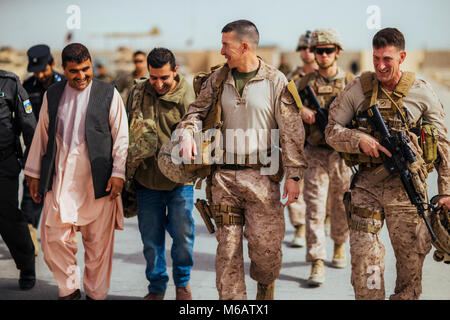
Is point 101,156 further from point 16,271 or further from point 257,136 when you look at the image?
point 16,271

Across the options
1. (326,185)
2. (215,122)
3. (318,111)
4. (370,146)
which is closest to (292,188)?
(370,146)

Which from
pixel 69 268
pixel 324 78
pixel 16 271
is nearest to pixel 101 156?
pixel 69 268

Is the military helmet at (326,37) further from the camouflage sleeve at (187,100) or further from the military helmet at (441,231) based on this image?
the military helmet at (441,231)

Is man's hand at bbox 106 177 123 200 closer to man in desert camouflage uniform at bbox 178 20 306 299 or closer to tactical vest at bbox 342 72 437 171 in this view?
man in desert camouflage uniform at bbox 178 20 306 299

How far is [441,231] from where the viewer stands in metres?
3.92

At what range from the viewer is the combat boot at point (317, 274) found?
545 cm

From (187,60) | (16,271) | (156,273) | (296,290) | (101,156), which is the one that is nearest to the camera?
(101,156)

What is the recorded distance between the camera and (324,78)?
6.04m

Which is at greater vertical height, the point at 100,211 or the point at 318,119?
the point at 318,119

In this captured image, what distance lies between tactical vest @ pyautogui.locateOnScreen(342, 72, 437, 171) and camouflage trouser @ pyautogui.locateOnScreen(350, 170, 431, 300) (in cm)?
25

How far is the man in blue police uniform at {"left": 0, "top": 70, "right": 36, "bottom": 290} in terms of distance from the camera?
5.02 metres

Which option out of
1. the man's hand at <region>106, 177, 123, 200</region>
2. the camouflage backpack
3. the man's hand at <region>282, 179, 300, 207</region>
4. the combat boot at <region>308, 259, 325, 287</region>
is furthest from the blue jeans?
the combat boot at <region>308, 259, 325, 287</region>
